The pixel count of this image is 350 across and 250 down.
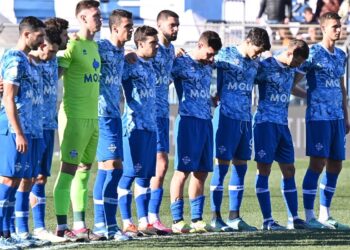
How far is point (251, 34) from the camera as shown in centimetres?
1405

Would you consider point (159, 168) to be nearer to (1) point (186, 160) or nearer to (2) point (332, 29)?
(1) point (186, 160)

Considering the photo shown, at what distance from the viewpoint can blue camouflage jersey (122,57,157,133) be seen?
1334cm

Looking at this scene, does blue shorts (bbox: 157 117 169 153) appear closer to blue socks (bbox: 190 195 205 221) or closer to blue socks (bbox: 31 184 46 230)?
blue socks (bbox: 190 195 205 221)

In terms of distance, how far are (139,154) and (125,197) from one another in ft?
1.45

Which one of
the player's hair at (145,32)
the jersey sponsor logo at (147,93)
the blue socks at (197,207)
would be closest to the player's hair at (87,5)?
the player's hair at (145,32)

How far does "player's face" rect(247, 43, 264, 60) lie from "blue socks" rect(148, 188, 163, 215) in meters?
1.69

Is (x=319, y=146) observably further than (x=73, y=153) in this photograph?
Yes

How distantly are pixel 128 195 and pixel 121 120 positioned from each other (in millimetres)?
744

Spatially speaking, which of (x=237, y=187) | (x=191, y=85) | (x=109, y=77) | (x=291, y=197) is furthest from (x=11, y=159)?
(x=291, y=197)

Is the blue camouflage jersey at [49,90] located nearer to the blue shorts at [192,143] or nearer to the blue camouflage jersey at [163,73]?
the blue camouflage jersey at [163,73]

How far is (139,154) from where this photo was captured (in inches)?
527

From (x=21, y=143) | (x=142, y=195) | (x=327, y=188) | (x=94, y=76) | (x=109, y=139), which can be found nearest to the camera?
(x=21, y=143)

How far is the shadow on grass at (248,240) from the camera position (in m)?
12.5

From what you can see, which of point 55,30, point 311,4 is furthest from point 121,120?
point 311,4
